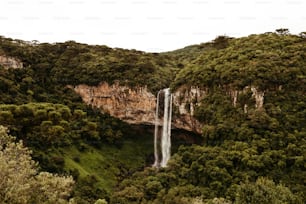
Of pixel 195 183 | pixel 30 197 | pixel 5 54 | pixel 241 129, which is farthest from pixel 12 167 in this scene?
pixel 5 54

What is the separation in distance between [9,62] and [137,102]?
883 inches

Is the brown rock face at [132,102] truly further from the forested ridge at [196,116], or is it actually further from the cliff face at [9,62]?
the cliff face at [9,62]

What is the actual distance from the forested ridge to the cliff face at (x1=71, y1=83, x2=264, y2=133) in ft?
3.95

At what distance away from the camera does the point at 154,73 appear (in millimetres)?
63812

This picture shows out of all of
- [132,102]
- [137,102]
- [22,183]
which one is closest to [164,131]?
[137,102]

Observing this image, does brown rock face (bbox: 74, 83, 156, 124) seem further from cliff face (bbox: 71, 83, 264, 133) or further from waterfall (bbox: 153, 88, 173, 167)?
waterfall (bbox: 153, 88, 173, 167)

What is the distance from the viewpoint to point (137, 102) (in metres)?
61.9

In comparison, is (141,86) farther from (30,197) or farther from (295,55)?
(30,197)

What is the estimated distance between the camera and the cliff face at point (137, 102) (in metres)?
56.9

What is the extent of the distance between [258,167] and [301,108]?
1060 cm

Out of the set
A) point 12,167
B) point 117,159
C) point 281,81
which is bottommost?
point 117,159

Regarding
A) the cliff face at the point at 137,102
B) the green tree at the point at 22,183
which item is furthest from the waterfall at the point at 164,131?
the green tree at the point at 22,183

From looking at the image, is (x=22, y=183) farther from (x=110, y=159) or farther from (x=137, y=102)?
(x=137, y=102)

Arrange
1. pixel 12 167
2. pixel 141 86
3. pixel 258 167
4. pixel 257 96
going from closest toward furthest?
A: pixel 12 167
pixel 258 167
pixel 257 96
pixel 141 86
